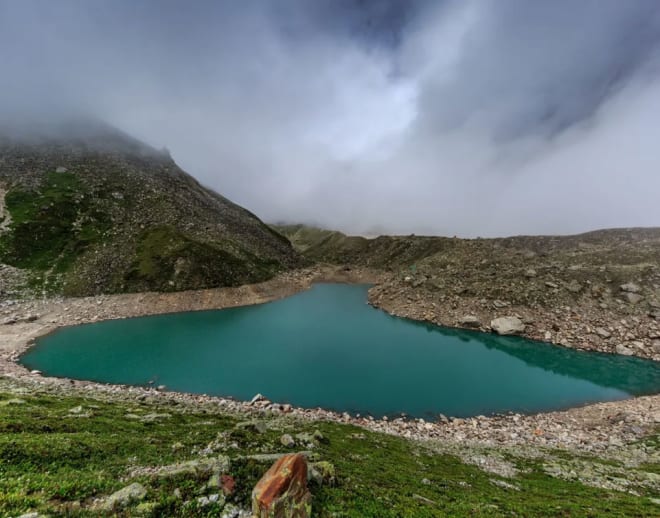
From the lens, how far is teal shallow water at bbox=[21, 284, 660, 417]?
23.6 metres

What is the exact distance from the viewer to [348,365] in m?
29.1

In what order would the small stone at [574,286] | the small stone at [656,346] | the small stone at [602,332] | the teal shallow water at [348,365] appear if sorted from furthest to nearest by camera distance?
the small stone at [574,286], the small stone at [602,332], the small stone at [656,346], the teal shallow water at [348,365]

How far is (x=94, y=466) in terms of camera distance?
789cm

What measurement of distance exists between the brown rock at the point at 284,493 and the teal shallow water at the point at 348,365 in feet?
52.3

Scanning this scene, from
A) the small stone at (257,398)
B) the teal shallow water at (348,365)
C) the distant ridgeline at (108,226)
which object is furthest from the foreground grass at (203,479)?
the distant ridgeline at (108,226)

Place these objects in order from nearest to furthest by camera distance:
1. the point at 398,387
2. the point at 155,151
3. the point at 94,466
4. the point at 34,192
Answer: the point at 94,466 → the point at 398,387 → the point at 34,192 → the point at 155,151

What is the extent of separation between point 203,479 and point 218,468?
43 cm

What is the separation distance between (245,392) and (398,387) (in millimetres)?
13741

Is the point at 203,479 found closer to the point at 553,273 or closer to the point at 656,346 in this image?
the point at 656,346

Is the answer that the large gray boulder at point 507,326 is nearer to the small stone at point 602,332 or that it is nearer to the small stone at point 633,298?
the small stone at point 602,332

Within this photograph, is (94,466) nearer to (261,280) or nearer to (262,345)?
(262,345)

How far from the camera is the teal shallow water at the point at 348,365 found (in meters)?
23.6

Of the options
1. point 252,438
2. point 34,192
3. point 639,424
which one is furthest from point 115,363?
point 34,192

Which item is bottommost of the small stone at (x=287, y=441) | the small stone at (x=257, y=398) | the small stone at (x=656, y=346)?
the small stone at (x=257, y=398)
